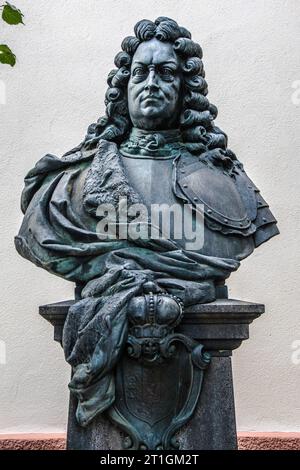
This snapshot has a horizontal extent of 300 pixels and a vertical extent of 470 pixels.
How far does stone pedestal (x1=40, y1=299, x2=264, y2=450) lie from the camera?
2.78 m

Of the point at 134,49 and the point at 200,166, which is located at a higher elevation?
the point at 134,49

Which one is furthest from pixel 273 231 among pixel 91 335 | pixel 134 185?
pixel 91 335

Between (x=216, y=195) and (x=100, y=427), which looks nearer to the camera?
(x=100, y=427)

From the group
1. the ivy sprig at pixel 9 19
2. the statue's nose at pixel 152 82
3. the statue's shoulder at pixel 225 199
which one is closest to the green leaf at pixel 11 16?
the ivy sprig at pixel 9 19

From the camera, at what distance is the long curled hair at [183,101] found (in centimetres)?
313

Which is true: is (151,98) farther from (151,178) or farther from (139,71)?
(151,178)

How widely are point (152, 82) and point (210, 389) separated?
1.01m

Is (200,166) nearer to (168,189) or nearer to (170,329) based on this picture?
(168,189)

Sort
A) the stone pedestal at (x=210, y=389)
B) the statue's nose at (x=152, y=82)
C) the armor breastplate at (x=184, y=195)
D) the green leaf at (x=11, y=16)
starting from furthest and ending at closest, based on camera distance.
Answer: the statue's nose at (x=152, y=82) → the armor breastplate at (x=184, y=195) → the stone pedestal at (x=210, y=389) → the green leaf at (x=11, y=16)

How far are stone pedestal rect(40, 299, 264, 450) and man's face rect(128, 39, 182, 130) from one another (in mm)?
676

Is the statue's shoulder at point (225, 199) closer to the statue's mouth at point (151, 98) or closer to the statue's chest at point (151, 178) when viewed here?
the statue's chest at point (151, 178)

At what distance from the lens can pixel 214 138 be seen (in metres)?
3.18

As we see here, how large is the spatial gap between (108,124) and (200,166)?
36 cm

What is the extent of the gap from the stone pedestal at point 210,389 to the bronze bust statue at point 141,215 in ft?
0.17
